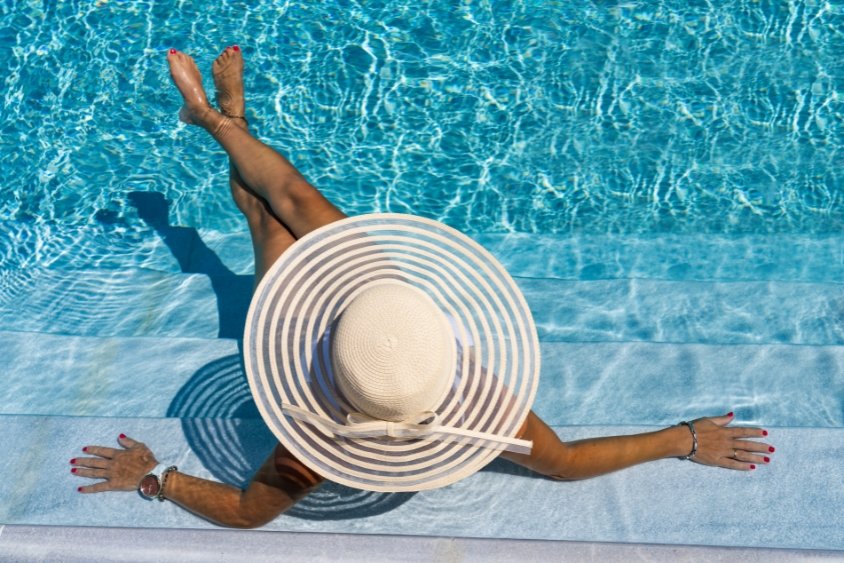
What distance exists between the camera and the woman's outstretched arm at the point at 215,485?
11.3ft

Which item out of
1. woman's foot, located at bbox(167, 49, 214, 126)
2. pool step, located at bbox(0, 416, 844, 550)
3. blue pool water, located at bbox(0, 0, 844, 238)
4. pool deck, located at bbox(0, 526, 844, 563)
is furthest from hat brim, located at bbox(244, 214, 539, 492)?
blue pool water, located at bbox(0, 0, 844, 238)

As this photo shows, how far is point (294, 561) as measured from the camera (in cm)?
300

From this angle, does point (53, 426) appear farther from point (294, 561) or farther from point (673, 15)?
point (673, 15)

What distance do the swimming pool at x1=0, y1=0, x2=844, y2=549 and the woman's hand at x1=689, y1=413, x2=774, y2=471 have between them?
3.22ft

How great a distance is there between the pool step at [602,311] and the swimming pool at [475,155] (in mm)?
13

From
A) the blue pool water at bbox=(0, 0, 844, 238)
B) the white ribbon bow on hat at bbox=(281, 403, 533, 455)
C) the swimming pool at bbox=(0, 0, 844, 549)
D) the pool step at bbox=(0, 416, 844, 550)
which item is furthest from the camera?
the blue pool water at bbox=(0, 0, 844, 238)

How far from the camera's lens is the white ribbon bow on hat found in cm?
275

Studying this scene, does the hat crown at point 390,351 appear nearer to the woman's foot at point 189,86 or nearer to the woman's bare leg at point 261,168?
the woman's bare leg at point 261,168

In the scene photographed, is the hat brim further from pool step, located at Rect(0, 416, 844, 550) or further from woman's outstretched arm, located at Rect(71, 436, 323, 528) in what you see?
pool step, located at Rect(0, 416, 844, 550)

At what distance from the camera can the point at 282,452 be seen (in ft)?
11.3

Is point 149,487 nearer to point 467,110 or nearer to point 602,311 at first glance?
point 602,311

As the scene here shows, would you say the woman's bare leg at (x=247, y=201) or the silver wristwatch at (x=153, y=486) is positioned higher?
the woman's bare leg at (x=247, y=201)

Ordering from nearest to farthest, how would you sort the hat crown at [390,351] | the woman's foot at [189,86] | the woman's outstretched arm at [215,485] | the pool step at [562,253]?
the hat crown at [390,351] < the woman's outstretched arm at [215,485] < the woman's foot at [189,86] < the pool step at [562,253]

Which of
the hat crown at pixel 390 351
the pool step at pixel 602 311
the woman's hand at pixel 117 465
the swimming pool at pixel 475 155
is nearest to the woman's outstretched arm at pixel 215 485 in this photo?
the woman's hand at pixel 117 465
